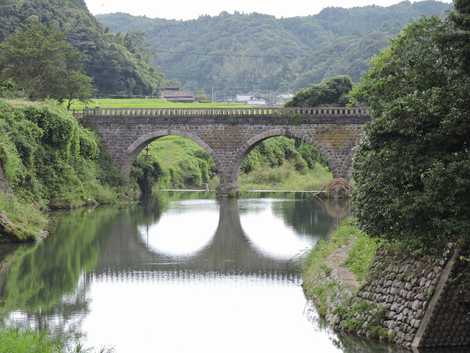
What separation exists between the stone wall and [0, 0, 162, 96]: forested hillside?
268 feet

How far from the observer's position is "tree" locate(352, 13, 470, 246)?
20.8m

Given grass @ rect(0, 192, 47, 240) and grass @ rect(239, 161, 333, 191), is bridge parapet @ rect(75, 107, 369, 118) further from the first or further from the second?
grass @ rect(0, 192, 47, 240)

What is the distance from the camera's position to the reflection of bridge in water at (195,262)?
33.0 meters

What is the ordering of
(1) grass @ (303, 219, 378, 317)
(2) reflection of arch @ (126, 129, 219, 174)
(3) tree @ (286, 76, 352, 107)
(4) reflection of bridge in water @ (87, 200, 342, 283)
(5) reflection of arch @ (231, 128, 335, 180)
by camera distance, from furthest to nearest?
(3) tree @ (286, 76, 352, 107)
(2) reflection of arch @ (126, 129, 219, 174)
(5) reflection of arch @ (231, 128, 335, 180)
(4) reflection of bridge in water @ (87, 200, 342, 283)
(1) grass @ (303, 219, 378, 317)

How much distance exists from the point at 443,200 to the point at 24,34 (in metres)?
52.2

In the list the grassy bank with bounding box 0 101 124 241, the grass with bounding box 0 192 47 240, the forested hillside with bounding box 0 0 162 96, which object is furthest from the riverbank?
the forested hillside with bounding box 0 0 162 96

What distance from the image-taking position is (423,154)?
21875 mm

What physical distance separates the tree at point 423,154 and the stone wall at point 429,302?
0.60 m

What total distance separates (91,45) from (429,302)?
8918 cm

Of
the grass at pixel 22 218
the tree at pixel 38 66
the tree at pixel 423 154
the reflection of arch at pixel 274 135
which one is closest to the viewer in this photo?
the tree at pixel 423 154

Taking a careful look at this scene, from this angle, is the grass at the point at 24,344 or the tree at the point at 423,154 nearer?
the grass at the point at 24,344

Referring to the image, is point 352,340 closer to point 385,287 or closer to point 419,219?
point 385,287

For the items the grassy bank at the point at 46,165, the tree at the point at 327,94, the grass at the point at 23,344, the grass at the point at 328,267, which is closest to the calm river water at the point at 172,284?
the grass at the point at 328,267

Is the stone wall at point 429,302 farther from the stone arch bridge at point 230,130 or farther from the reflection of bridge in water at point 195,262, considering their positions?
the stone arch bridge at point 230,130
